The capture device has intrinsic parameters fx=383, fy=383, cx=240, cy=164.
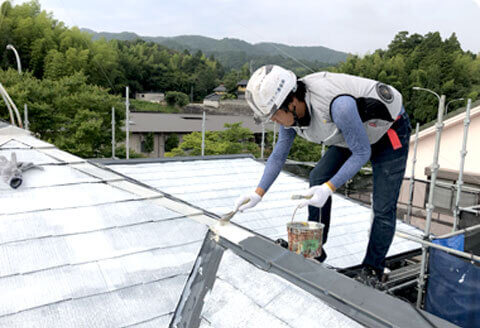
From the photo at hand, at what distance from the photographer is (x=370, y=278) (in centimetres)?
242

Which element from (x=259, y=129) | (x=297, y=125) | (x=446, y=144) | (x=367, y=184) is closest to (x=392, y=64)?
(x=259, y=129)

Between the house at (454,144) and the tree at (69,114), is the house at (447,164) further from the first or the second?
the tree at (69,114)

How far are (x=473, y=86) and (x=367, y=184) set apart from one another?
35302 millimetres

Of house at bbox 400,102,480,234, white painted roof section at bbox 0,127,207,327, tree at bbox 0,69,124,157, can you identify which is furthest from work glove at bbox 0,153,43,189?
tree at bbox 0,69,124,157

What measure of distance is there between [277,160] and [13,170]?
5.46 feet

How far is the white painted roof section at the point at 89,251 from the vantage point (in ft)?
4.64

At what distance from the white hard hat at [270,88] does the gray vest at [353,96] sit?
153 millimetres

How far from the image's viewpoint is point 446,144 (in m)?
13.5

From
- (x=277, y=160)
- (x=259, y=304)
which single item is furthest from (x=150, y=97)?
(x=259, y=304)

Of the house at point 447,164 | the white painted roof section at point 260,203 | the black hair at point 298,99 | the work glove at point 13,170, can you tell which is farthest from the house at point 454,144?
the work glove at point 13,170

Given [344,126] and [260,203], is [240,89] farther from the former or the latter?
[344,126]

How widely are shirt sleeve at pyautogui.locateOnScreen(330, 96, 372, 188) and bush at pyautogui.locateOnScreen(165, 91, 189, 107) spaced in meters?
47.5

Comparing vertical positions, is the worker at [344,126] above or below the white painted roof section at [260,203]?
above

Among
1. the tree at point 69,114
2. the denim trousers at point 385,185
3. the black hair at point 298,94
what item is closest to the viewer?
the black hair at point 298,94
